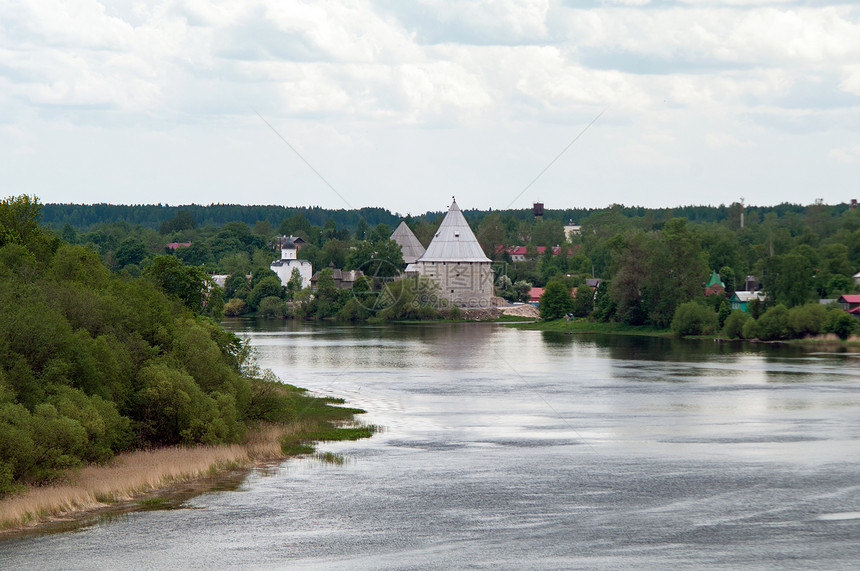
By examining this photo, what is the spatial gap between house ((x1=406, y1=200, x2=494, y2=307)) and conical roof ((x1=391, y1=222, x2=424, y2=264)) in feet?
37.2

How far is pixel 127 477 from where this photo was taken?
19094 mm

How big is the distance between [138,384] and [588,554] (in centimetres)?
1063

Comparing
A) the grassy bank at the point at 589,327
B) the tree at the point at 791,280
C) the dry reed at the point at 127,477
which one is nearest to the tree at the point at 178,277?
the dry reed at the point at 127,477

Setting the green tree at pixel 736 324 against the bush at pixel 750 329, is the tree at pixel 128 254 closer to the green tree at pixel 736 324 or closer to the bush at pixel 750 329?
the green tree at pixel 736 324

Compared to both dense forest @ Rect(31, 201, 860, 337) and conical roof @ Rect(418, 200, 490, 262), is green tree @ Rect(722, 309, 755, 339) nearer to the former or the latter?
dense forest @ Rect(31, 201, 860, 337)

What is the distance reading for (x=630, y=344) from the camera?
188ft

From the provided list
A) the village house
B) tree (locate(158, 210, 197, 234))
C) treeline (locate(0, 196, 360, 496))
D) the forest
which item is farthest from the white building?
treeline (locate(0, 196, 360, 496))

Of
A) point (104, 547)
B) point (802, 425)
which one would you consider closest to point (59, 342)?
point (104, 547)

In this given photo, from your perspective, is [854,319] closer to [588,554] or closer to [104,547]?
[588,554]

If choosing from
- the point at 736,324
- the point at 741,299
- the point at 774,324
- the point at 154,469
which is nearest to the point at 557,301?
the point at 741,299

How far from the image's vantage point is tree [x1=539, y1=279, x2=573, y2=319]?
75.8 meters

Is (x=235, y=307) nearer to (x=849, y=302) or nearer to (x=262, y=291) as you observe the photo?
(x=262, y=291)

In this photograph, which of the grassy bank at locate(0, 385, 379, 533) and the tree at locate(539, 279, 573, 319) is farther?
the tree at locate(539, 279, 573, 319)

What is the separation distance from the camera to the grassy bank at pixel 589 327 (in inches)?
2598
